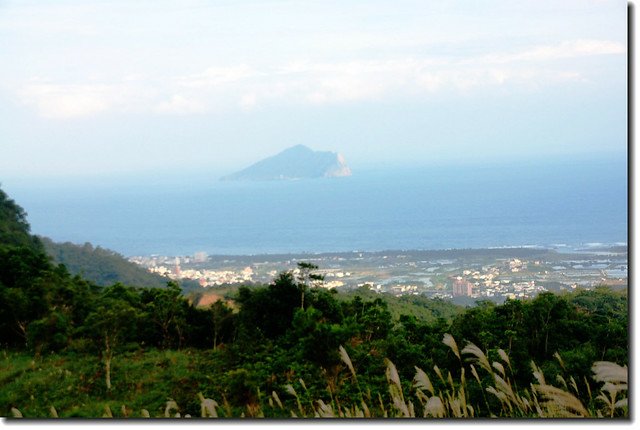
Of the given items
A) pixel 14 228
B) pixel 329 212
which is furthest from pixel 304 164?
pixel 14 228

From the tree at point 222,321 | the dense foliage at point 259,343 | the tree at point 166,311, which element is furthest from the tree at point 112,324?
the tree at point 222,321

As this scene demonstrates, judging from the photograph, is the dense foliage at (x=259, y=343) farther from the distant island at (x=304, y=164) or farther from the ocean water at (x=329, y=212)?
the distant island at (x=304, y=164)

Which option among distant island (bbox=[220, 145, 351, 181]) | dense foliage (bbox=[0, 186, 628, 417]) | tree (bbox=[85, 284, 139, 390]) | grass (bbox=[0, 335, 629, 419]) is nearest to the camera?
grass (bbox=[0, 335, 629, 419])

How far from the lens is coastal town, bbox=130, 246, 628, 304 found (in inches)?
178

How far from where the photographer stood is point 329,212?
478 cm

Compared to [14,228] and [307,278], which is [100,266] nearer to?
[14,228]

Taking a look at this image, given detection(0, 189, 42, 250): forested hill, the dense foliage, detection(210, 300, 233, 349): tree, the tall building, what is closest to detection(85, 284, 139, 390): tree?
the dense foliage

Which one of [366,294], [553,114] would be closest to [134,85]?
[366,294]

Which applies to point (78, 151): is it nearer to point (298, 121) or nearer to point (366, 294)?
point (298, 121)

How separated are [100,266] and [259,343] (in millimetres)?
1217

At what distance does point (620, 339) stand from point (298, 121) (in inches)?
89.0

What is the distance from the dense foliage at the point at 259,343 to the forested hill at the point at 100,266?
0.08 m

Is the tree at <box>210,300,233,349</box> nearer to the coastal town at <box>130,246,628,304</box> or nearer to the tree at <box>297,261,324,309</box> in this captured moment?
the coastal town at <box>130,246,628,304</box>

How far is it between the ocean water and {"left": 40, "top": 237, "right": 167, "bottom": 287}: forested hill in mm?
62
